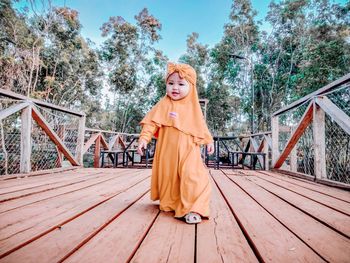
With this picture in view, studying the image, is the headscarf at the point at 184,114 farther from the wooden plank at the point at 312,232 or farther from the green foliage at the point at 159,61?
the green foliage at the point at 159,61

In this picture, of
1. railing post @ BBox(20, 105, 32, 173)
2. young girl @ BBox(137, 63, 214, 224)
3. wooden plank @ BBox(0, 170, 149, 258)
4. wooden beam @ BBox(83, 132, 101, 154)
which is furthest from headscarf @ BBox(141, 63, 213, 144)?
wooden beam @ BBox(83, 132, 101, 154)

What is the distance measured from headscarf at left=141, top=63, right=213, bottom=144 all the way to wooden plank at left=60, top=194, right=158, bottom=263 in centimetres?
58

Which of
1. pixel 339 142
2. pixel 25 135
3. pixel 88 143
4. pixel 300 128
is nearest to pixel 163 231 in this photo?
pixel 25 135

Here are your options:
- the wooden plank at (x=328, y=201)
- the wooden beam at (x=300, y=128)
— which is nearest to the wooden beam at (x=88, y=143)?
the wooden beam at (x=300, y=128)

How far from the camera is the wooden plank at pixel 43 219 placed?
860 mm

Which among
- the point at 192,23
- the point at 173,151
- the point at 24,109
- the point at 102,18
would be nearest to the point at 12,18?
the point at 102,18

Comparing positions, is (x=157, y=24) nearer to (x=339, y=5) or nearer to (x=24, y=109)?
(x=339, y=5)

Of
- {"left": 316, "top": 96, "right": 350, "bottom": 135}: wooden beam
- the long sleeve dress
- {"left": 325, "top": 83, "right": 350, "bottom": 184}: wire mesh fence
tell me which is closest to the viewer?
the long sleeve dress

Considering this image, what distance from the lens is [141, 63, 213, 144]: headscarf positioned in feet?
4.56

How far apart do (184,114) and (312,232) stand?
3.13 ft

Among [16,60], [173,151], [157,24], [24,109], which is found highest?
[157,24]

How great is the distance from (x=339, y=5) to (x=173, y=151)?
13718 millimetres

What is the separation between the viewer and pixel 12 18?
8.68 m

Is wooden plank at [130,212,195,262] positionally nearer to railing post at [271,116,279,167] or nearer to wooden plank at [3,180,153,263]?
wooden plank at [3,180,153,263]
